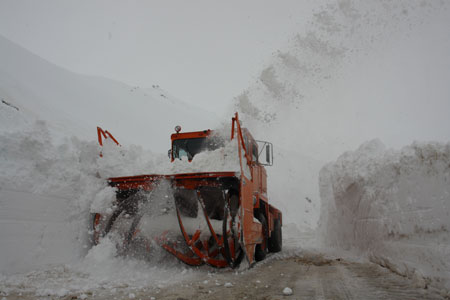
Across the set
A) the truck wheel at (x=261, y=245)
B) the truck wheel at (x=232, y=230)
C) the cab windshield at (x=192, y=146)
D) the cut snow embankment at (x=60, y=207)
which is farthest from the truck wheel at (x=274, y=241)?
the cut snow embankment at (x=60, y=207)

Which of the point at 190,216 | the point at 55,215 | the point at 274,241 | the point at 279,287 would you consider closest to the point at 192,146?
the point at 190,216

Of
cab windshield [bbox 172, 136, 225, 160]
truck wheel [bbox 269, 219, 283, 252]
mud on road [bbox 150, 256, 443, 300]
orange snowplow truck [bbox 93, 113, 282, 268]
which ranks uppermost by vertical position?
cab windshield [bbox 172, 136, 225, 160]

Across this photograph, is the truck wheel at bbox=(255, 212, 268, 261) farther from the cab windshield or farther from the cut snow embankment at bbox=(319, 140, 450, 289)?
the cut snow embankment at bbox=(319, 140, 450, 289)

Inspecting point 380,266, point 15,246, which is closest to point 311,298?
point 380,266

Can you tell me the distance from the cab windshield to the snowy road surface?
103 inches

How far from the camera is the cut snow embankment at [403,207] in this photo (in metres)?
3.61

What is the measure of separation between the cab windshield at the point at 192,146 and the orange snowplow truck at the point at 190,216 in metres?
1.14

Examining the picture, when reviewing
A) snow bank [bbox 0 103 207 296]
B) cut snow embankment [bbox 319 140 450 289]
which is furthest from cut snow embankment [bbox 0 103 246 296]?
cut snow embankment [bbox 319 140 450 289]

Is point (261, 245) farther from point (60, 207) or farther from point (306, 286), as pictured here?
point (60, 207)

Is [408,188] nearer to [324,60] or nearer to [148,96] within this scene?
[324,60]

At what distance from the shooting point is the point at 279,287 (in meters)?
3.83

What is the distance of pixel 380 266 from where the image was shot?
213 inches

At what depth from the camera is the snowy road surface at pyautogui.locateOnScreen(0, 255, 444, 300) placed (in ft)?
10.9

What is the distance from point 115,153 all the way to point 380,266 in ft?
16.7
